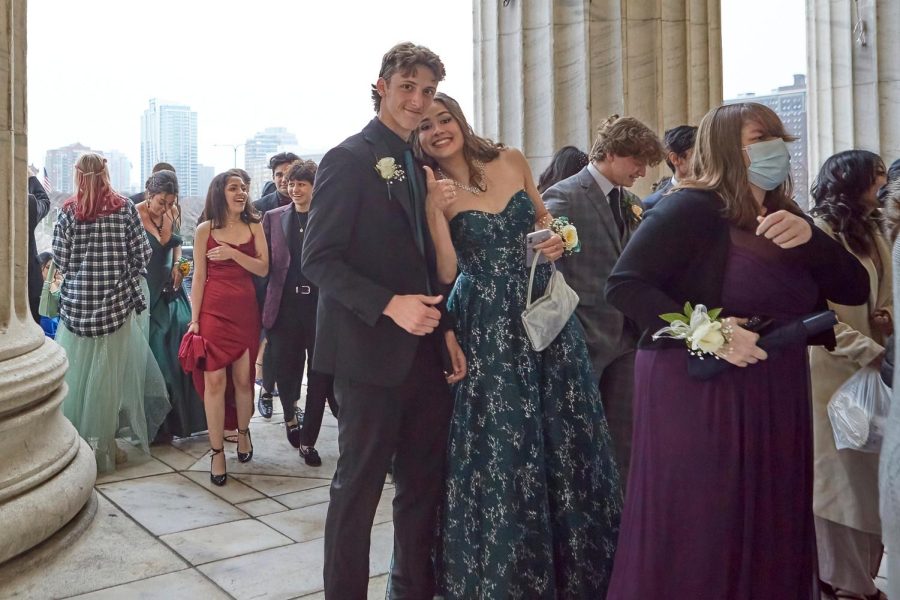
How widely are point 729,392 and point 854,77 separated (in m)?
4.78

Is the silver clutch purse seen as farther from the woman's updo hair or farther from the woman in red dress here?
the woman's updo hair

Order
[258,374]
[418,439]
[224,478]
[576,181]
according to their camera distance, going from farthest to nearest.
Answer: [258,374] < [224,478] < [576,181] < [418,439]

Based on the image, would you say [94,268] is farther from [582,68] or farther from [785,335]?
[785,335]

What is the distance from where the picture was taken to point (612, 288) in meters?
2.35

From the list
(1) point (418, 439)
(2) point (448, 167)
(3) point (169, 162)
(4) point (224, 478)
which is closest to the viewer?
(1) point (418, 439)

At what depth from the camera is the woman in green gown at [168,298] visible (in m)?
5.59

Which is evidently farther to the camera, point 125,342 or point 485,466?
point 125,342

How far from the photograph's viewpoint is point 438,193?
8.63 feet

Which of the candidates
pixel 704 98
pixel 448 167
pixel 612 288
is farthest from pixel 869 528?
pixel 704 98

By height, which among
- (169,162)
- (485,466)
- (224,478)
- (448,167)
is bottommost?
(224,478)

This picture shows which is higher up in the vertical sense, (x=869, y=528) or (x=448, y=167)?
(x=448, y=167)

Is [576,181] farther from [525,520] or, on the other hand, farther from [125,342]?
[125,342]

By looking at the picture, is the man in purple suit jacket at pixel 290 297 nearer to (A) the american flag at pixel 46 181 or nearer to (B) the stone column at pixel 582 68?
(B) the stone column at pixel 582 68

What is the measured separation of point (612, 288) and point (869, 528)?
1387 millimetres
